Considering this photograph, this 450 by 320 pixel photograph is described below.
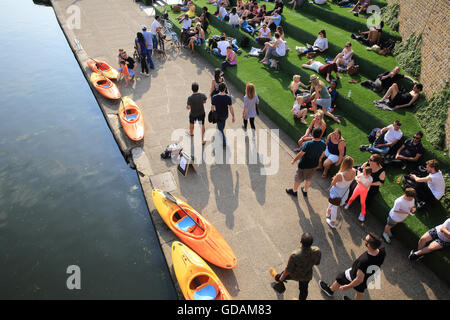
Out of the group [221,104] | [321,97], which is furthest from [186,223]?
[321,97]

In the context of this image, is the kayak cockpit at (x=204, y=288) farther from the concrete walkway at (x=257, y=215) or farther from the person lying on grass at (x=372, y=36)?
the person lying on grass at (x=372, y=36)

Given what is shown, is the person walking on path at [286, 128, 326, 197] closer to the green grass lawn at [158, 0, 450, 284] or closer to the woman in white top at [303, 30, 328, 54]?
the green grass lawn at [158, 0, 450, 284]

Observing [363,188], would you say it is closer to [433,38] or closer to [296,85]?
[296,85]

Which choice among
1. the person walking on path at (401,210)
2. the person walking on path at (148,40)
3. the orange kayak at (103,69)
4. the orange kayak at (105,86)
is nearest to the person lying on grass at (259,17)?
the person walking on path at (148,40)

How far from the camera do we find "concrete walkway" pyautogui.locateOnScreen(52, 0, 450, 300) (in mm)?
5648

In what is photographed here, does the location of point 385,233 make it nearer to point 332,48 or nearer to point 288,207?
point 288,207

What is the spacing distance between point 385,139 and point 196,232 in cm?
519

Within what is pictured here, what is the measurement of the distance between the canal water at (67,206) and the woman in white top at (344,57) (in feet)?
26.3

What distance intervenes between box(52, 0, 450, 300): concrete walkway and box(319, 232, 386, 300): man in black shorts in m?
0.73

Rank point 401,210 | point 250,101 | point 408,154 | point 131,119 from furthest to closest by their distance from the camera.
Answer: point 131,119, point 250,101, point 408,154, point 401,210

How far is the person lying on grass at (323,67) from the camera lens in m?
10.2

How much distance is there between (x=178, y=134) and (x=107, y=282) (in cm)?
457

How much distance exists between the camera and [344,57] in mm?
10453

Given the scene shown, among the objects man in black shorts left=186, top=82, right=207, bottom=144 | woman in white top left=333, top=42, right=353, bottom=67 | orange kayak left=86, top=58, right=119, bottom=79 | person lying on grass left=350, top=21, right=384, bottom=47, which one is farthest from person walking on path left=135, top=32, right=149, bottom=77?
person lying on grass left=350, top=21, right=384, bottom=47
